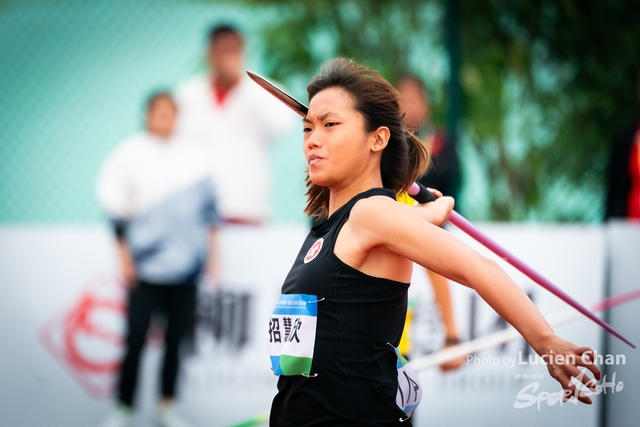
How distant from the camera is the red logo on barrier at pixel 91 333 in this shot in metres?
5.48

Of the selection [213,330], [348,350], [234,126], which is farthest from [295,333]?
[234,126]

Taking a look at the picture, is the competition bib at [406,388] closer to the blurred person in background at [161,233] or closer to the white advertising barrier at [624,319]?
the white advertising barrier at [624,319]

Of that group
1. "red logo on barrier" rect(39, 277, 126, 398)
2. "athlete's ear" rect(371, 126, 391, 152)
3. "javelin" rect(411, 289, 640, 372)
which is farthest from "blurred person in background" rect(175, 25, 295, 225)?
"athlete's ear" rect(371, 126, 391, 152)

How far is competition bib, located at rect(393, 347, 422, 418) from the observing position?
7.93 feet

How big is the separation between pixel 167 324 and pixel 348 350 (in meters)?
3.31

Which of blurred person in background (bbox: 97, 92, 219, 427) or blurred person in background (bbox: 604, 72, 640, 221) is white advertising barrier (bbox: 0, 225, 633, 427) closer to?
blurred person in background (bbox: 97, 92, 219, 427)

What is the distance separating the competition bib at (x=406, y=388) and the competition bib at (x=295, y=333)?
263mm

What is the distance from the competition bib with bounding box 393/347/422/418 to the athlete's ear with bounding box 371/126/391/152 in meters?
0.61

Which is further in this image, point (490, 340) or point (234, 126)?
point (234, 126)

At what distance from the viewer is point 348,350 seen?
229cm

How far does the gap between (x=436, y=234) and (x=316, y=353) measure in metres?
0.49

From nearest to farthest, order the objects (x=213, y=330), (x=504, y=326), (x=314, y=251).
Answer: (x=314, y=251) → (x=504, y=326) → (x=213, y=330)

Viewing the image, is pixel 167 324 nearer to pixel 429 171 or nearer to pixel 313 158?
pixel 429 171

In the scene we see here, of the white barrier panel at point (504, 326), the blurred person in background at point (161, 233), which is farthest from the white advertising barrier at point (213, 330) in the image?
the blurred person in background at point (161, 233)
